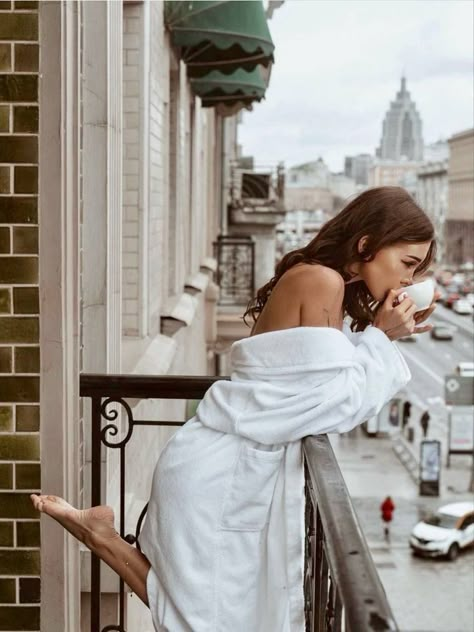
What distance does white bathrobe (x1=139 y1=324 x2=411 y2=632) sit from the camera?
8.60 feet

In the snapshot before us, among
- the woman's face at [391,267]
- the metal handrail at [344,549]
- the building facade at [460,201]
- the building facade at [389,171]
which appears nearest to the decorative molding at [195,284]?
the woman's face at [391,267]

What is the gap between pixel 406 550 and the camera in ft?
77.8

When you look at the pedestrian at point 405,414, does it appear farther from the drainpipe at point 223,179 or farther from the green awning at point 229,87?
the green awning at point 229,87

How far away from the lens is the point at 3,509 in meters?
3.46

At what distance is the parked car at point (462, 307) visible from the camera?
79.3m

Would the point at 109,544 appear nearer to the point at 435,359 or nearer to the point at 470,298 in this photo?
the point at 435,359

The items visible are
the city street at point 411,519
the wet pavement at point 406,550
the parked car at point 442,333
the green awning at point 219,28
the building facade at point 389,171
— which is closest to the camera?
the green awning at point 219,28

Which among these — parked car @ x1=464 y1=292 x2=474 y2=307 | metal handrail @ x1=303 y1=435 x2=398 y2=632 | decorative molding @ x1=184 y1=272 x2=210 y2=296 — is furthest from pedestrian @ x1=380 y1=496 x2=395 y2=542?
parked car @ x1=464 y1=292 x2=474 y2=307

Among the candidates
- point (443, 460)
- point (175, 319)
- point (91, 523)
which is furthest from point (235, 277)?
point (443, 460)

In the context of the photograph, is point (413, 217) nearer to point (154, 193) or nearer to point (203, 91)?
point (154, 193)

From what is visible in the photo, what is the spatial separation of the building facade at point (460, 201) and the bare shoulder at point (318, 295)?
67906mm

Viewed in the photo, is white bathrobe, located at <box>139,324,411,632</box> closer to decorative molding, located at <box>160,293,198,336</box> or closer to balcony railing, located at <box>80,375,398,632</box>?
balcony railing, located at <box>80,375,398,632</box>

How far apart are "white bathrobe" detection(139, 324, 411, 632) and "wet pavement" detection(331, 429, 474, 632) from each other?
39.9 ft

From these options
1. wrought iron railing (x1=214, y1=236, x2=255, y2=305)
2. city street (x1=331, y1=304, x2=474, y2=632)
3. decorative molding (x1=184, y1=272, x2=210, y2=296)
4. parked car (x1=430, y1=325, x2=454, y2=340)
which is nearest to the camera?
decorative molding (x1=184, y1=272, x2=210, y2=296)
